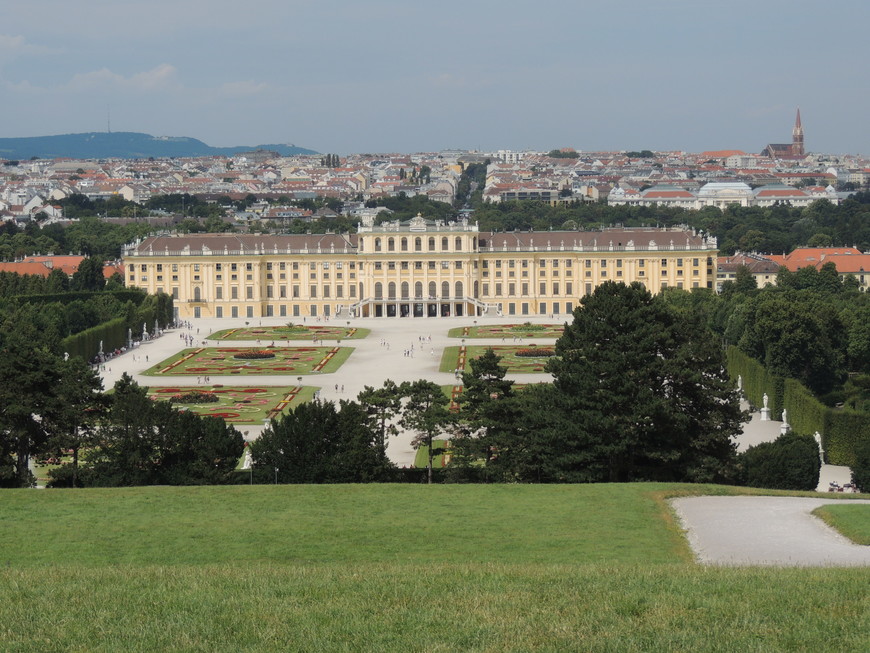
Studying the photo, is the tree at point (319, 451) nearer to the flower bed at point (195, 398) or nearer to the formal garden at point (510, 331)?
the flower bed at point (195, 398)

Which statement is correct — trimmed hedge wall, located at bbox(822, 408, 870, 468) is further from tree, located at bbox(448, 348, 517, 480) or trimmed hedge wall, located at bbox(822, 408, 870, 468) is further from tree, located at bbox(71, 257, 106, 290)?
tree, located at bbox(71, 257, 106, 290)

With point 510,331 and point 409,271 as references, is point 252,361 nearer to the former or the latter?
point 510,331

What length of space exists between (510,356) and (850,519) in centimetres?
4646

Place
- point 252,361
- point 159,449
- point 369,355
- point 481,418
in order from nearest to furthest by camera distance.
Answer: point 159,449
point 481,418
point 252,361
point 369,355

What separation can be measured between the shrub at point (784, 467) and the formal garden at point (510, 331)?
151 feet

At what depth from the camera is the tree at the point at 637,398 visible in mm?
31109

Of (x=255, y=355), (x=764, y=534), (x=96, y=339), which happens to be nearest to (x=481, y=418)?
(x=764, y=534)

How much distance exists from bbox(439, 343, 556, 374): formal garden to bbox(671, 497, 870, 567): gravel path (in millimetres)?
35760

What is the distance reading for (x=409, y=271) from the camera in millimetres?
100125

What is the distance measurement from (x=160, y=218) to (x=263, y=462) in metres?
133

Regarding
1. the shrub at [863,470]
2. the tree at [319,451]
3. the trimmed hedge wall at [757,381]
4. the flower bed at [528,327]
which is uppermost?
the tree at [319,451]

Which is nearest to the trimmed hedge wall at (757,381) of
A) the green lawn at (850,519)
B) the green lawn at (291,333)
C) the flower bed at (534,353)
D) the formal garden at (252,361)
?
the flower bed at (534,353)

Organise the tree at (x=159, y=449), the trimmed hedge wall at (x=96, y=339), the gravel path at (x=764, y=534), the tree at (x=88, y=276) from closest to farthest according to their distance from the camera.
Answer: the gravel path at (x=764, y=534)
the tree at (x=159, y=449)
the trimmed hedge wall at (x=96, y=339)
the tree at (x=88, y=276)

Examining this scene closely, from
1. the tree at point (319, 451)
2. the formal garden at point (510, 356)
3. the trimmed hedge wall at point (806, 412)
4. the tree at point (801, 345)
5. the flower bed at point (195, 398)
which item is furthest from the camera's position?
the formal garden at point (510, 356)
